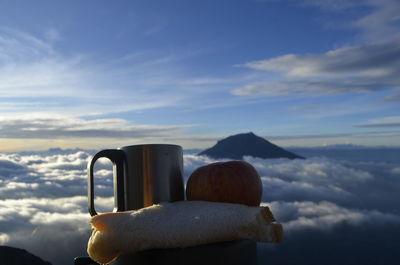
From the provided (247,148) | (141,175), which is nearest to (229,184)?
(141,175)

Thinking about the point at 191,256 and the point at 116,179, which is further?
the point at 116,179

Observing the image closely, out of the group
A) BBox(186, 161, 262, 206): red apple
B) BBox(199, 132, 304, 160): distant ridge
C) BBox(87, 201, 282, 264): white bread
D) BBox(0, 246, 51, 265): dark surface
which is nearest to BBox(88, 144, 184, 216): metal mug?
BBox(186, 161, 262, 206): red apple

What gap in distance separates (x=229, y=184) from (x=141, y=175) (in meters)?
0.43

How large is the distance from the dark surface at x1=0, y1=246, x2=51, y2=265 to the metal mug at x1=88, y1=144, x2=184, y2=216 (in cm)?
2365

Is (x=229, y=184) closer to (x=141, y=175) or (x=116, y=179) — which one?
(x=141, y=175)

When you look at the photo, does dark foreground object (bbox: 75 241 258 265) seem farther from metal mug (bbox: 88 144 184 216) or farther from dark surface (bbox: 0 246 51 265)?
dark surface (bbox: 0 246 51 265)

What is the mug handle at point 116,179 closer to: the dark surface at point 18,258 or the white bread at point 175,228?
the white bread at point 175,228

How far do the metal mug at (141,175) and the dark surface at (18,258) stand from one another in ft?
77.6

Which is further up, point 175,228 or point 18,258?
point 175,228

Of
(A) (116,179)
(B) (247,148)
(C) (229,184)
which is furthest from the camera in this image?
(B) (247,148)

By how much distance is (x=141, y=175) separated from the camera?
193cm

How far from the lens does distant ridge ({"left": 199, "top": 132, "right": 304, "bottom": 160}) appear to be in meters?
147

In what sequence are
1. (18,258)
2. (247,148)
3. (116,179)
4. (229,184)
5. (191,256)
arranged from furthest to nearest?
(247,148) → (18,258) → (116,179) → (229,184) → (191,256)

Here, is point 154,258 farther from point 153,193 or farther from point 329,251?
point 329,251
